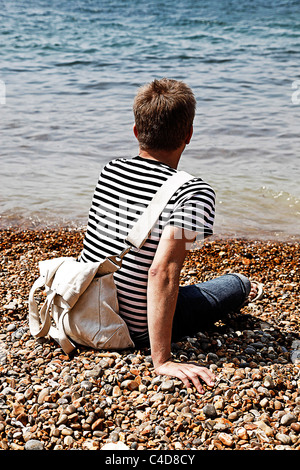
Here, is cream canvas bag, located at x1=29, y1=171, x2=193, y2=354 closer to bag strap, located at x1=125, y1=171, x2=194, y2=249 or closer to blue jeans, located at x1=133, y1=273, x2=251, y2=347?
bag strap, located at x1=125, y1=171, x2=194, y2=249

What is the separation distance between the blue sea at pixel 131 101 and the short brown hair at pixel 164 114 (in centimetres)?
330

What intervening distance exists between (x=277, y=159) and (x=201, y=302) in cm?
537

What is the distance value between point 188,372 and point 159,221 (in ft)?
2.71

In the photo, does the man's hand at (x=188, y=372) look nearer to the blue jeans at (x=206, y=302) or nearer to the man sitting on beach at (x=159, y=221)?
the man sitting on beach at (x=159, y=221)

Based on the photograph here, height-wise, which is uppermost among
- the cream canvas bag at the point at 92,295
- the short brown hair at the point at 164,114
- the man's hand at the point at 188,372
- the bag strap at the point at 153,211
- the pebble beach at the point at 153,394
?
the short brown hair at the point at 164,114

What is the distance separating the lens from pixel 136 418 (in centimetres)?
268

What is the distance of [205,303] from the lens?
3512mm

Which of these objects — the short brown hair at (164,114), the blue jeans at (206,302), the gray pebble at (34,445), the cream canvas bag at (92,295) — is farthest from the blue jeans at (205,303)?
the short brown hair at (164,114)

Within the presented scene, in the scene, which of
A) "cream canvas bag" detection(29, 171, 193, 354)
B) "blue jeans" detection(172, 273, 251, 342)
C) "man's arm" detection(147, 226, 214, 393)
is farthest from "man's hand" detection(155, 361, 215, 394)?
"blue jeans" detection(172, 273, 251, 342)

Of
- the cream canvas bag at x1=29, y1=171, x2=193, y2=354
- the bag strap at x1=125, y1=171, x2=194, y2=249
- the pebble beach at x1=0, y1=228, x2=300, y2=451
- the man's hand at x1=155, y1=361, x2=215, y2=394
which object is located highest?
the bag strap at x1=125, y1=171, x2=194, y2=249

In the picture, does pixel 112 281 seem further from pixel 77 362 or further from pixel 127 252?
pixel 77 362

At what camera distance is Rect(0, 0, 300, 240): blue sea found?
701 cm

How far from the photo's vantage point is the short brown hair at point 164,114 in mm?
2893

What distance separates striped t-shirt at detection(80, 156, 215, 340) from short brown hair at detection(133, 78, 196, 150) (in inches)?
5.3
